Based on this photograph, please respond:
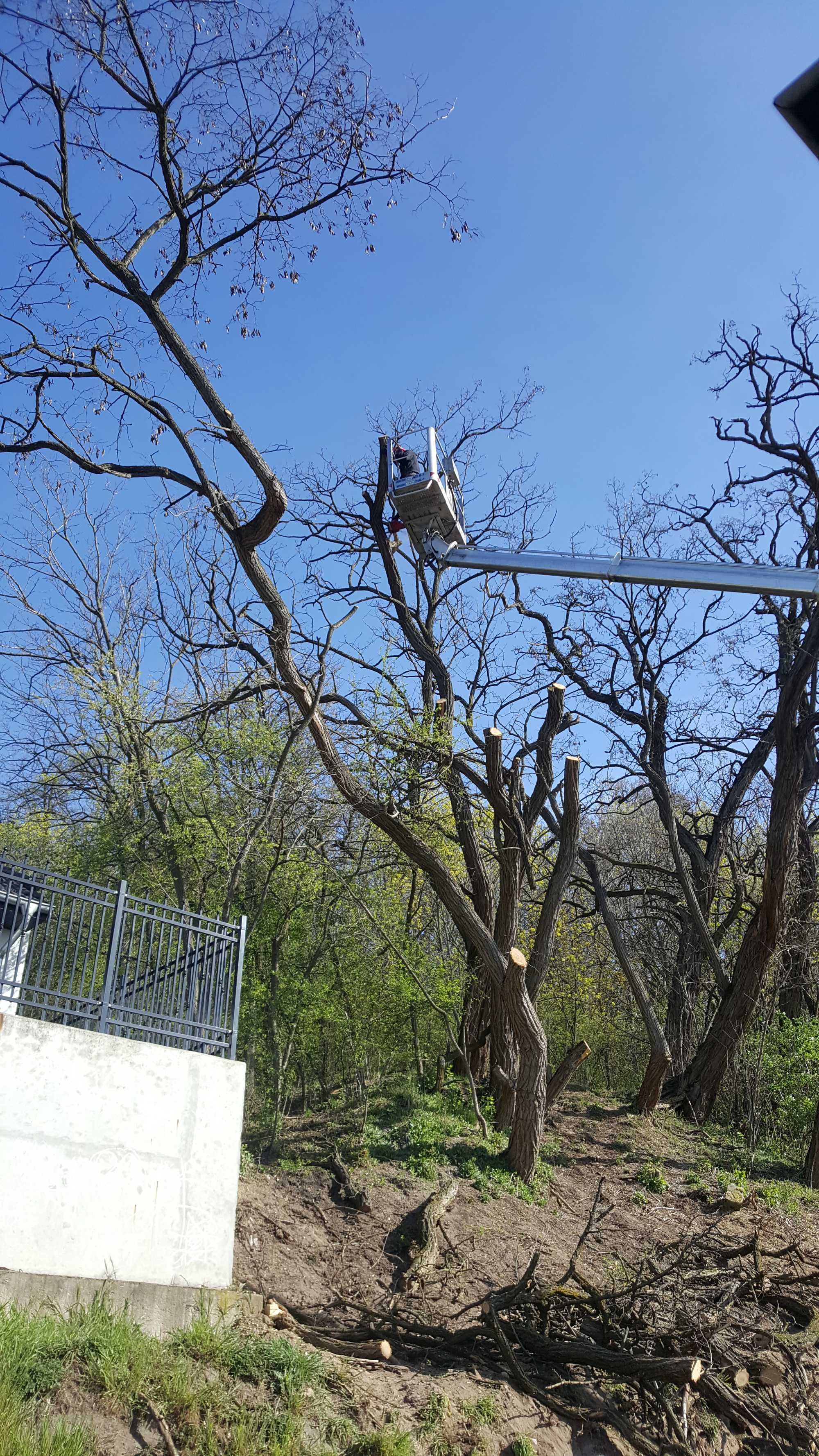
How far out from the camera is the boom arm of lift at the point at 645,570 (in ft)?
38.6

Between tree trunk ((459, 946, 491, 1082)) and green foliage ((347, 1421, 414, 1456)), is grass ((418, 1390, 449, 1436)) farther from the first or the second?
tree trunk ((459, 946, 491, 1082))

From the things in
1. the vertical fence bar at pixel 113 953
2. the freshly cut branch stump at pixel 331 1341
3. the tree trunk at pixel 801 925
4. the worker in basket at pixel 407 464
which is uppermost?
the worker in basket at pixel 407 464

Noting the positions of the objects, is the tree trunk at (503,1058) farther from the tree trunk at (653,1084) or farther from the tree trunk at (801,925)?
the tree trunk at (801,925)

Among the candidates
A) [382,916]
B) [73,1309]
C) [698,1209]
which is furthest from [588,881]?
[73,1309]

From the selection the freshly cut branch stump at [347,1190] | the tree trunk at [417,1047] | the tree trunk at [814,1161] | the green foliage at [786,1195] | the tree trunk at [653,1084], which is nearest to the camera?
the freshly cut branch stump at [347,1190]

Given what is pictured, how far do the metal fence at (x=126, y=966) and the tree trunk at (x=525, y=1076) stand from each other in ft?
12.8

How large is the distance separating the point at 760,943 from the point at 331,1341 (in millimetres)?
10231

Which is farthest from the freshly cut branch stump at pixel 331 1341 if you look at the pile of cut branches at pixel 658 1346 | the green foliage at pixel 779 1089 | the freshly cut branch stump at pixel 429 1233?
the green foliage at pixel 779 1089

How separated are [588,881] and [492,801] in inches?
216

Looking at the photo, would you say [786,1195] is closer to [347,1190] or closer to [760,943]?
[760,943]

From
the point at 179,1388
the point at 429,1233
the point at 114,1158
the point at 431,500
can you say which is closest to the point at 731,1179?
the point at 429,1233

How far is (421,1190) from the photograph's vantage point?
11.0 metres

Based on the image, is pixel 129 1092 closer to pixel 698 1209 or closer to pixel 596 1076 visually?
pixel 698 1209

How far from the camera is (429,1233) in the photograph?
387 inches
